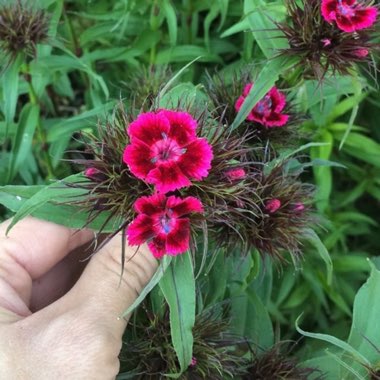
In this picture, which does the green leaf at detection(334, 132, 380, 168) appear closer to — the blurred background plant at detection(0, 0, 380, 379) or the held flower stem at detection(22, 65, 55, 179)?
the blurred background plant at detection(0, 0, 380, 379)

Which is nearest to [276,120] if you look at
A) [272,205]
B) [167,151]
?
[272,205]

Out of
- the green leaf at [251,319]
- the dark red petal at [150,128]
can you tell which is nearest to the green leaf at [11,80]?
the dark red petal at [150,128]

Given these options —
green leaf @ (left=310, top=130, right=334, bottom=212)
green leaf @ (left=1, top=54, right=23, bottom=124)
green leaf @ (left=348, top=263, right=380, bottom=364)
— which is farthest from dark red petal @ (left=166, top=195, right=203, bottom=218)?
green leaf @ (left=310, top=130, right=334, bottom=212)

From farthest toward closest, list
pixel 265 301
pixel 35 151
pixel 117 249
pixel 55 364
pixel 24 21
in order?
pixel 35 151, pixel 265 301, pixel 24 21, pixel 117 249, pixel 55 364

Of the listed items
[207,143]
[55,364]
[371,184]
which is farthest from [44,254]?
[371,184]

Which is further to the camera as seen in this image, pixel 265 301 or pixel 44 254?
pixel 265 301

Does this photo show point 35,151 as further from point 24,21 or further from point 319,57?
point 319,57

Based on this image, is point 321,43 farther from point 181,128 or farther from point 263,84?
point 181,128
